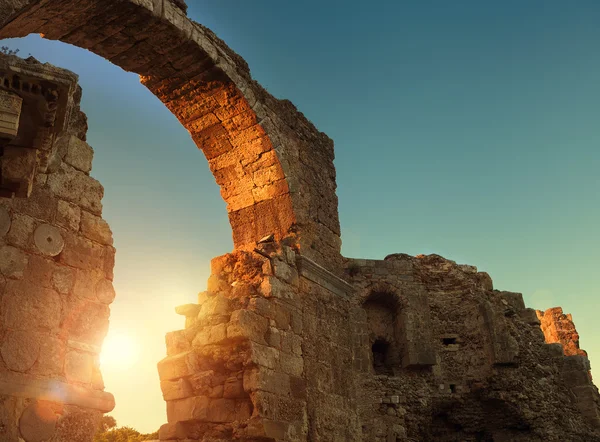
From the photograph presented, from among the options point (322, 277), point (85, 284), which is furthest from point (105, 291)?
point (322, 277)

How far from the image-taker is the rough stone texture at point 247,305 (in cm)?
363

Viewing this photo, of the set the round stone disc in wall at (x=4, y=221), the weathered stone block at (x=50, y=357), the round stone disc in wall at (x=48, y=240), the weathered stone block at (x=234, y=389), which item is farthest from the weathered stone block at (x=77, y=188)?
the weathered stone block at (x=234, y=389)

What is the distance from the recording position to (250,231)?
305 inches

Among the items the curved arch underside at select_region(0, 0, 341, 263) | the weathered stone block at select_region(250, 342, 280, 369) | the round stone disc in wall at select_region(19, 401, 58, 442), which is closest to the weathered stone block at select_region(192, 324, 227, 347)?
the weathered stone block at select_region(250, 342, 280, 369)

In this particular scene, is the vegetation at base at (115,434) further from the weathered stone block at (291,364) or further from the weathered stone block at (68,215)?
the weathered stone block at (68,215)

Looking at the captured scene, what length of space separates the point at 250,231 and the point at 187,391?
2328 millimetres

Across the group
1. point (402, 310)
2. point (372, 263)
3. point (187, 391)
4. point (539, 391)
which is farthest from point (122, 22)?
point (539, 391)

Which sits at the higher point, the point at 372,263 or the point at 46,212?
the point at 372,263

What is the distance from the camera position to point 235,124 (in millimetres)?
7641

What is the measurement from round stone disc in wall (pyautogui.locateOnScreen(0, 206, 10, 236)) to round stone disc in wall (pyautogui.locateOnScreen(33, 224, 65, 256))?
18 cm

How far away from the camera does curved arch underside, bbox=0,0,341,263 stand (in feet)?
21.7

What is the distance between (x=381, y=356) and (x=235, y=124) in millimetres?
4345

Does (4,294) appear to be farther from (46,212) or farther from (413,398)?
(413,398)

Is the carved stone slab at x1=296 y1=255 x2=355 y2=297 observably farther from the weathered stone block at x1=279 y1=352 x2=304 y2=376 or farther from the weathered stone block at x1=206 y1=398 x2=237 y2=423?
the weathered stone block at x1=206 y1=398 x2=237 y2=423
